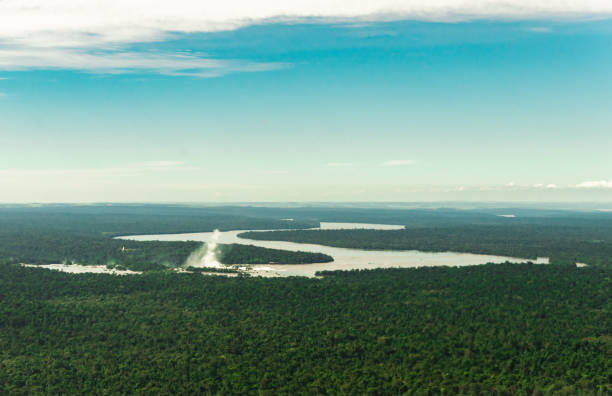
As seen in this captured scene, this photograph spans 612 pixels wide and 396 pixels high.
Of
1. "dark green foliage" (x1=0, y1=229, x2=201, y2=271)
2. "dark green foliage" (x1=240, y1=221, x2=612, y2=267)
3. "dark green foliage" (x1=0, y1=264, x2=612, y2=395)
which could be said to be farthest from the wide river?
"dark green foliage" (x1=0, y1=229, x2=201, y2=271)

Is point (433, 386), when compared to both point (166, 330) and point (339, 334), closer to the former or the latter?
point (339, 334)

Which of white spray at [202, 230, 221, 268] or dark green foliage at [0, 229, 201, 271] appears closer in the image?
white spray at [202, 230, 221, 268]

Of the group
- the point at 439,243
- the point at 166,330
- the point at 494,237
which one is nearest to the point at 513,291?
the point at 166,330

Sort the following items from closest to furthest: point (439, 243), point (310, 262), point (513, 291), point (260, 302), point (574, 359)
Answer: point (574, 359), point (260, 302), point (513, 291), point (310, 262), point (439, 243)

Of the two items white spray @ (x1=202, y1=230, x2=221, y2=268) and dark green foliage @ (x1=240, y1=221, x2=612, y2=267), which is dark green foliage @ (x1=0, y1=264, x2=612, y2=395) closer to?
white spray @ (x1=202, y1=230, x2=221, y2=268)

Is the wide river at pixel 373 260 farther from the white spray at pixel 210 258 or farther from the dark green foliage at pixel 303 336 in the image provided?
the dark green foliage at pixel 303 336

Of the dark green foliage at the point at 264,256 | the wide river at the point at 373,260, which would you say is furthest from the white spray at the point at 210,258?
the wide river at the point at 373,260
